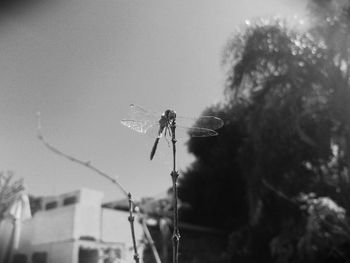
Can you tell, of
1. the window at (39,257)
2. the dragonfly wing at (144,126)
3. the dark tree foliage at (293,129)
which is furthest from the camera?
the window at (39,257)

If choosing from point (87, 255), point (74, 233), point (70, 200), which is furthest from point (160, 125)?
point (70, 200)

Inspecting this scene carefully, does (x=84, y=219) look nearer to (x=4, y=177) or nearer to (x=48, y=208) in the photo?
(x=48, y=208)

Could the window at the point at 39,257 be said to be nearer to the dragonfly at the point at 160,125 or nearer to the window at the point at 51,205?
the window at the point at 51,205

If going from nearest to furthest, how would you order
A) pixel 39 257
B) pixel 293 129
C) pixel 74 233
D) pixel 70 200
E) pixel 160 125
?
pixel 160 125 < pixel 293 129 < pixel 74 233 < pixel 39 257 < pixel 70 200

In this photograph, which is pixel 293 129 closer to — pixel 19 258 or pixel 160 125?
pixel 19 258

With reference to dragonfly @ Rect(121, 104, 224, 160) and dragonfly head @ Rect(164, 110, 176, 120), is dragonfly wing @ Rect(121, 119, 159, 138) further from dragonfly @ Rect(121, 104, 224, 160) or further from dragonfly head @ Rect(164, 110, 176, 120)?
dragonfly head @ Rect(164, 110, 176, 120)

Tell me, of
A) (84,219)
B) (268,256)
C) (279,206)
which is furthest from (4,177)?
(268,256)

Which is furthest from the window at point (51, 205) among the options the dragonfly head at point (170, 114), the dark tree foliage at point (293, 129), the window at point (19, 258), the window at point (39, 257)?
the dragonfly head at point (170, 114)
